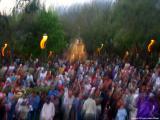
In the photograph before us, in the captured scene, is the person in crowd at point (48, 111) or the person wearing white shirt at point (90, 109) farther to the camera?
the person in crowd at point (48, 111)

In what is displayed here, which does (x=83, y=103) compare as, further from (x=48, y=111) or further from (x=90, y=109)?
(x=48, y=111)

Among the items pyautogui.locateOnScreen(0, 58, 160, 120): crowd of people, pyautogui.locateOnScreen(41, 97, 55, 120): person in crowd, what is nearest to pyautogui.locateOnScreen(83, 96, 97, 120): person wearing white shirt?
pyautogui.locateOnScreen(0, 58, 160, 120): crowd of people

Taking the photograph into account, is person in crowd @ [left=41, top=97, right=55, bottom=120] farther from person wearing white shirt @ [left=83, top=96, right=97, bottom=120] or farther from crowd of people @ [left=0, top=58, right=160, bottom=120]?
person wearing white shirt @ [left=83, top=96, right=97, bottom=120]

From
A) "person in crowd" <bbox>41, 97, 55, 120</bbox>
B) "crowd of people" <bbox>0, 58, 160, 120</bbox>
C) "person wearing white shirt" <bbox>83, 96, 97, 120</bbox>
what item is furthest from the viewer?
"person in crowd" <bbox>41, 97, 55, 120</bbox>

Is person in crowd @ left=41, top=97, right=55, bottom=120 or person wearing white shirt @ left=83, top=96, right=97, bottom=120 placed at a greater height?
person wearing white shirt @ left=83, top=96, right=97, bottom=120

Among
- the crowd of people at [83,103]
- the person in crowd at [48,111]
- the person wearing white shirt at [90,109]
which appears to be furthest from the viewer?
the person in crowd at [48,111]

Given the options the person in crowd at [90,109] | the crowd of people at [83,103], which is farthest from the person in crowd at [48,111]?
the person in crowd at [90,109]

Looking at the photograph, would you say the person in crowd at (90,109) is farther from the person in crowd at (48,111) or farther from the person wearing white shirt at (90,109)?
the person in crowd at (48,111)

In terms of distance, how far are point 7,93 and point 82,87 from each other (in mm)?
2480

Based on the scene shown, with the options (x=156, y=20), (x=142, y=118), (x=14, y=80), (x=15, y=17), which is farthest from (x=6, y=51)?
(x=142, y=118)

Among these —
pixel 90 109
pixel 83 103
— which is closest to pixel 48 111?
pixel 83 103

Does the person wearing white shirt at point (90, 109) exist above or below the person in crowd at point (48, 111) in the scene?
above

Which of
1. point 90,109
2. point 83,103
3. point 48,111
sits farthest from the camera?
point 48,111

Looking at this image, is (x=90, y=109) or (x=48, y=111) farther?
(x=48, y=111)
